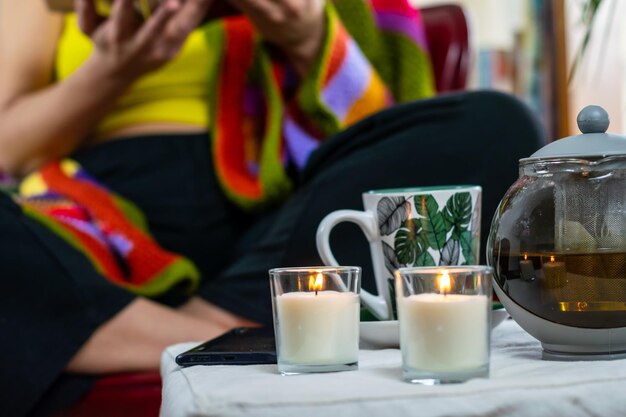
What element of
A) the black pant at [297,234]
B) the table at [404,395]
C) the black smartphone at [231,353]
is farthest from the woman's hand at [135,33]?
the table at [404,395]

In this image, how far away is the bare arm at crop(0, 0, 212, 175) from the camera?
109 centimetres

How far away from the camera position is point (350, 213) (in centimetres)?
57

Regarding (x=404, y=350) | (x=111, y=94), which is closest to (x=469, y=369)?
(x=404, y=350)

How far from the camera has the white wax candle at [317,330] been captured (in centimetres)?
47

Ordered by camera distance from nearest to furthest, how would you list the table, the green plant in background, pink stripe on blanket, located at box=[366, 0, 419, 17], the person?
the table
the green plant in background
the person
pink stripe on blanket, located at box=[366, 0, 419, 17]

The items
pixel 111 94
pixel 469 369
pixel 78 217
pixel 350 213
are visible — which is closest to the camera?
pixel 469 369

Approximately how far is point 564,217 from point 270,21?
2.19 feet

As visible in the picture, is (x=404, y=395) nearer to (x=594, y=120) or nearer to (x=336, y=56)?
(x=594, y=120)

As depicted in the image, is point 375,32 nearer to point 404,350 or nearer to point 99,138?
point 99,138

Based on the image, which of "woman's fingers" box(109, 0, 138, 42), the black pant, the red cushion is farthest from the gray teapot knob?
"woman's fingers" box(109, 0, 138, 42)

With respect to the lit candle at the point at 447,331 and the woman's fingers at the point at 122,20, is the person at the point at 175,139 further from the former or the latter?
the lit candle at the point at 447,331

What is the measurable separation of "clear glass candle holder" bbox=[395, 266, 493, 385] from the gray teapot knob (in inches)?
4.6

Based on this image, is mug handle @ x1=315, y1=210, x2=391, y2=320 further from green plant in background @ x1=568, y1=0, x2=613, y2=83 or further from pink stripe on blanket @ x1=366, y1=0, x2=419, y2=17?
pink stripe on blanket @ x1=366, y1=0, x2=419, y2=17

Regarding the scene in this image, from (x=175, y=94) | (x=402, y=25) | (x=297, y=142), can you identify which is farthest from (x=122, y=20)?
(x=402, y=25)
